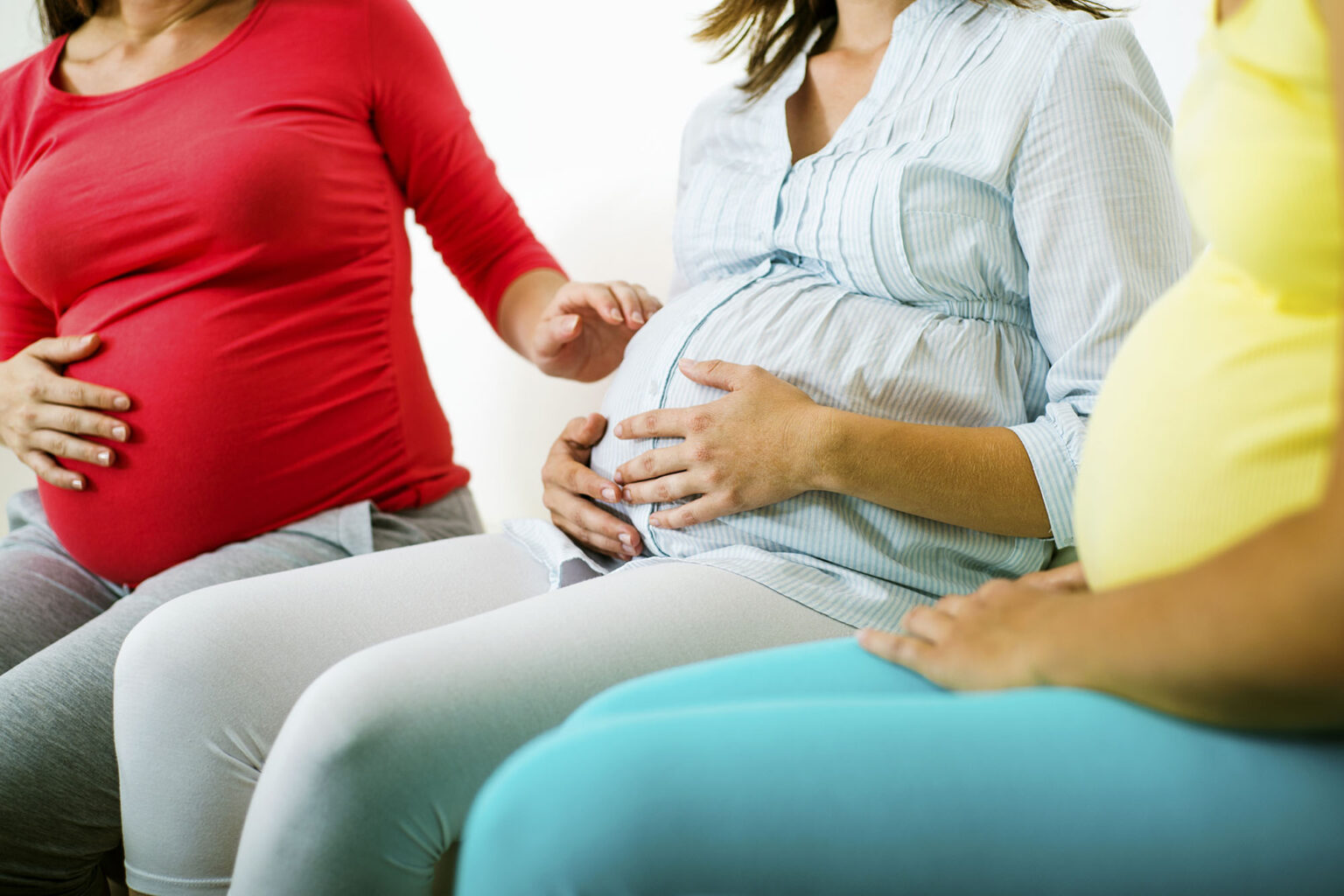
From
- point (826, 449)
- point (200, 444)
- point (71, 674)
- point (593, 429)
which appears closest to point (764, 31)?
point (593, 429)

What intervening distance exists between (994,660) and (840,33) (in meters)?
0.89

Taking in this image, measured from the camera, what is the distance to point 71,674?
2.91ft

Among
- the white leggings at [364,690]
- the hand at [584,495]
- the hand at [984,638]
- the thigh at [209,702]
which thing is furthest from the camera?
the hand at [584,495]

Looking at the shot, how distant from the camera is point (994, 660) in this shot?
52 cm

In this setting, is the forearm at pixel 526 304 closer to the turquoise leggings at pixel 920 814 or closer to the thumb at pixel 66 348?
the thumb at pixel 66 348

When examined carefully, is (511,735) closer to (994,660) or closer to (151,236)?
(994,660)

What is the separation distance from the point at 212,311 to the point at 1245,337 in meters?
1.03

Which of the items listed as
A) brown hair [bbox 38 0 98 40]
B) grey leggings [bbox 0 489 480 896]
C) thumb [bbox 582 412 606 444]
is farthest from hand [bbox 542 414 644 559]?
brown hair [bbox 38 0 98 40]

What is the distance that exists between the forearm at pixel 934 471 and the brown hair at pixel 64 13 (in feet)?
3.77

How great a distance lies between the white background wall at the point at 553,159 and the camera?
1.60 m

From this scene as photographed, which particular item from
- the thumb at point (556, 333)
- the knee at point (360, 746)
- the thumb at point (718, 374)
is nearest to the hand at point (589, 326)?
the thumb at point (556, 333)

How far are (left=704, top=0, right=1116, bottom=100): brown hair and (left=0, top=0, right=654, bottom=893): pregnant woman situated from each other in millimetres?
331

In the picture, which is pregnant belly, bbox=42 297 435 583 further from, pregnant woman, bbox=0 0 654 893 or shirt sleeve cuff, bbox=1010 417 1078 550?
shirt sleeve cuff, bbox=1010 417 1078 550

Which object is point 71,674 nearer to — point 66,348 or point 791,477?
point 66,348
